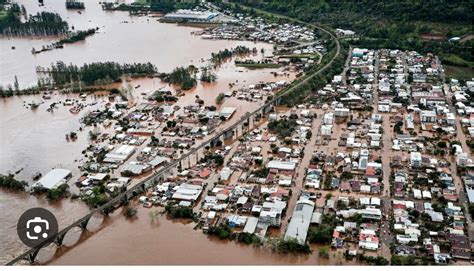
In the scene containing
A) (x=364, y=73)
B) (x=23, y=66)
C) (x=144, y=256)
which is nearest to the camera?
(x=144, y=256)

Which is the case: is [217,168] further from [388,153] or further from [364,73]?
[364,73]

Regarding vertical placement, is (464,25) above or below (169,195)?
above

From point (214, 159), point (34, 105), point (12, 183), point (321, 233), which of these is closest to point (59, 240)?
point (12, 183)

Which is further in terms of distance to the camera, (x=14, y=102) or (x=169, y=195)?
(x=14, y=102)

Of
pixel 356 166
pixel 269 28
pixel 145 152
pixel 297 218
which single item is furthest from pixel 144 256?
pixel 269 28

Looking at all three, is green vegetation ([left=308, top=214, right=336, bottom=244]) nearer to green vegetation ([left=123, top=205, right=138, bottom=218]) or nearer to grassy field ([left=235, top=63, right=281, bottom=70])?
green vegetation ([left=123, top=205, right=138, bottom=218])

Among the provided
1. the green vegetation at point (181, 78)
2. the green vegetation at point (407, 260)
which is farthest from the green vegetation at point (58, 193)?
the green vegetation at point (181, 78)

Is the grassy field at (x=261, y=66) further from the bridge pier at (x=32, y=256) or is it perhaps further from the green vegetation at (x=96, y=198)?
the bridge pier at (x=32, y=256)
